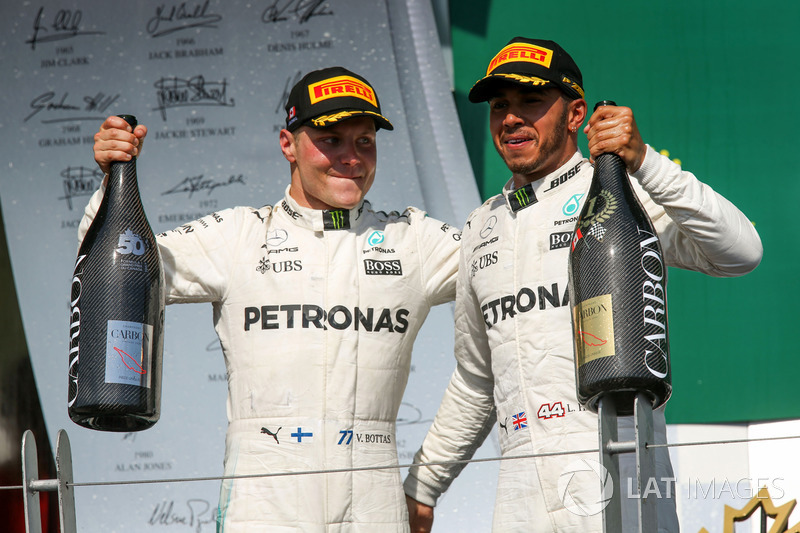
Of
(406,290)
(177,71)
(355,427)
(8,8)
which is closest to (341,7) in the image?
(177,71)

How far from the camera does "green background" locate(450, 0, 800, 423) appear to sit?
2.60 meters

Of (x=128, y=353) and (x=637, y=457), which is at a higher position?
(x=128, y=353)

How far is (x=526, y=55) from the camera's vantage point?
1.81 metres

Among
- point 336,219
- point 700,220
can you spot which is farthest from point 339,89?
point 700,220

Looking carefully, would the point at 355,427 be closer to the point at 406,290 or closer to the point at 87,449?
the point at 406,290

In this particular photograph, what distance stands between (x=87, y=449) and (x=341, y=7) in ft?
4.69

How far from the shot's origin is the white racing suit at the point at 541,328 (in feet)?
5.07

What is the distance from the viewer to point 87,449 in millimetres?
2908
